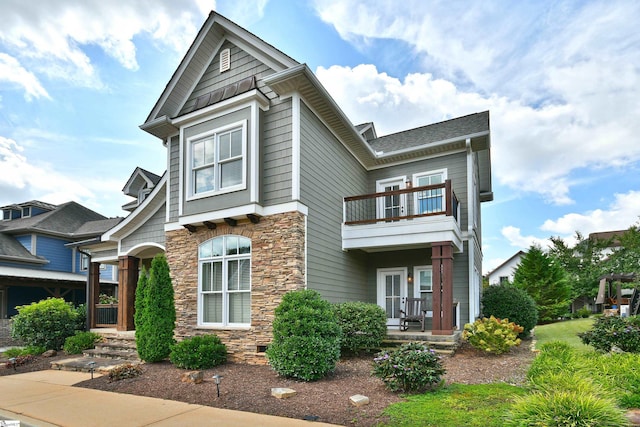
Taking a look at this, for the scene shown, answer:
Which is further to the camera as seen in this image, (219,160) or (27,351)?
(27,351)

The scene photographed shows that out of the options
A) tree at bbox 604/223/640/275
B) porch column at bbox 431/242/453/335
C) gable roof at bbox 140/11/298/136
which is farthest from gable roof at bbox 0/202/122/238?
tree at bbox 604/223/640/275

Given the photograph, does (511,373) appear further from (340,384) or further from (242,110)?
(242,110)

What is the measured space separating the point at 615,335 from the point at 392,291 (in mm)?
5942

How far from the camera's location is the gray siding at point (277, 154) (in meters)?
9.30

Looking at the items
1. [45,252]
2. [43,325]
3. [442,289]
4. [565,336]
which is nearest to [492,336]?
[442,289]

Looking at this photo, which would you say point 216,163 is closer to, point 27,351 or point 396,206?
point 396,206

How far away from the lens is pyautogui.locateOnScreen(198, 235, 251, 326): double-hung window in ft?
31.2

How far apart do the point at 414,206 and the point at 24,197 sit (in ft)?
76.8

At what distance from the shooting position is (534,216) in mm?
25578

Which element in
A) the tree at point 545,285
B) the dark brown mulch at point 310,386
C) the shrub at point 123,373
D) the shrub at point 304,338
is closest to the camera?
the dark brown mulch at point 310,386

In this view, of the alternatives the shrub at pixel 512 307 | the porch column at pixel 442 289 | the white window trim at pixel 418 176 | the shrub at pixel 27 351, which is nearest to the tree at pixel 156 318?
the shrub at pixel 27 351

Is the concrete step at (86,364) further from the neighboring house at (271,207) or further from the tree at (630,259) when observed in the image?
the tree at (630,259)

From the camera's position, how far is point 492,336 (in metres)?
9.24

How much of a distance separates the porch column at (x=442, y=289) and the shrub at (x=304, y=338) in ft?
10.4
